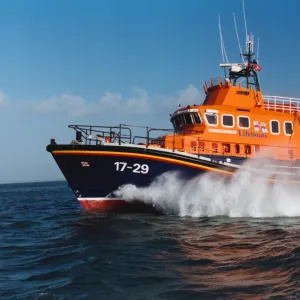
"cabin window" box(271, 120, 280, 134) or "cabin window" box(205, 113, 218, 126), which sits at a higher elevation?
"cabin window" box(205, 113, 218, 126)

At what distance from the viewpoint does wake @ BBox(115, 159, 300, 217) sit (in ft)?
37.5

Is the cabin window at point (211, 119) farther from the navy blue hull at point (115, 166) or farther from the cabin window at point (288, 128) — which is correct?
the cabin window at point (288, 128)

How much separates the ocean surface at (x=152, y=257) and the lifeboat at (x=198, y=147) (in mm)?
758

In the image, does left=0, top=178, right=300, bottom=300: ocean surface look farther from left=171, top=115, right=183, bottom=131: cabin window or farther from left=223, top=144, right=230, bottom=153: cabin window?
left=171, top=115, right=183, bottom=131: cabin window

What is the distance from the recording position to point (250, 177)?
12047 millimetres

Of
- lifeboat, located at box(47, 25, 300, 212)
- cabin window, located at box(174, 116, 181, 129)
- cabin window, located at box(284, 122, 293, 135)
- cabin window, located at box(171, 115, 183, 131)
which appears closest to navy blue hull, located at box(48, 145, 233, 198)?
lifeboat, located at box(47, 25, 300, 212)

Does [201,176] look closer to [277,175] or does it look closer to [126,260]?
[277,175]

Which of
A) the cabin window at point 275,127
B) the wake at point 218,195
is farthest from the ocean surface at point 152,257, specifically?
the cabin window at point 275,127

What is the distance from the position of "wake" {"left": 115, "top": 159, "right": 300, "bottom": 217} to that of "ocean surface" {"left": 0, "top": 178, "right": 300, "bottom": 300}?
0.70 feet

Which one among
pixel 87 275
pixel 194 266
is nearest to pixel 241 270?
pixel 194 266

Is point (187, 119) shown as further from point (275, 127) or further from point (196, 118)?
point (275, 127)

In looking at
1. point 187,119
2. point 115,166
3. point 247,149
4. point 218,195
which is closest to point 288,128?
point 247,149

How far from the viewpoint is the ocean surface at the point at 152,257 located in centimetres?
504

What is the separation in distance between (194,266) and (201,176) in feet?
18.6
